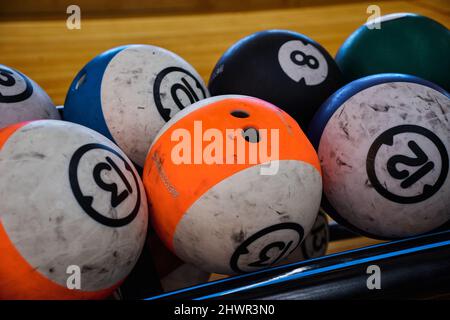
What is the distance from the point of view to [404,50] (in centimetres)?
135

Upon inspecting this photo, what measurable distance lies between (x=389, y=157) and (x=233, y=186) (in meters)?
0.34

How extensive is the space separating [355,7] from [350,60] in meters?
3.79

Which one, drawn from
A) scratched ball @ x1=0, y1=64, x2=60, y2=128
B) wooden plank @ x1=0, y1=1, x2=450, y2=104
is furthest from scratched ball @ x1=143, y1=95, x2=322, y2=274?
wooden plank @ x1=0, y1=1, x2=450, y2=104

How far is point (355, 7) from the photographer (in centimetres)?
487

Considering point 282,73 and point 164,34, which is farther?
point 164,34

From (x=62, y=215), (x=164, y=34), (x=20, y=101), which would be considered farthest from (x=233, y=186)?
(x=164, y=34)

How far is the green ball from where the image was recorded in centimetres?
134

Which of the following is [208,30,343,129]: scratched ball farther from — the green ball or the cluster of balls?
the green ball

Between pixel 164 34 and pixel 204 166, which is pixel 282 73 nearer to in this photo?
pixel 204 166

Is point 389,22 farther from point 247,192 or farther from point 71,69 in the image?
point 71,69

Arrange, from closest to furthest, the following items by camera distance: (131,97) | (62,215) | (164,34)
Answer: (62,215) → (131,97) → (164,34)

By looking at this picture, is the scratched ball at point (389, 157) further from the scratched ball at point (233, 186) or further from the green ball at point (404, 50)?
the green ball at point (404, 50)

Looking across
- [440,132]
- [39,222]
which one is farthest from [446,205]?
[39,222]

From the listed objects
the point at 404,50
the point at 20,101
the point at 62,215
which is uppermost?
the point at 404,50
